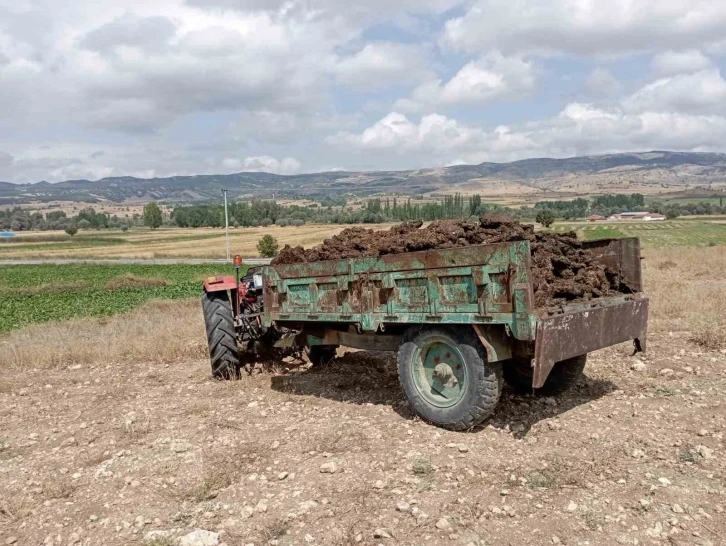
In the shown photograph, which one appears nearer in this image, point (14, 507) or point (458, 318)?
point (14, 507)

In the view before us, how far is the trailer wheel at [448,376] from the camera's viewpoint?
5.07 metres

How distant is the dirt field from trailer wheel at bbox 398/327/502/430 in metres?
0.20

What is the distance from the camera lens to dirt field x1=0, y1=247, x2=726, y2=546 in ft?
12.5

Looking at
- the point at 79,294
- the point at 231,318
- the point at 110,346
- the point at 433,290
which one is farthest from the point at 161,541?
the point at 79,294

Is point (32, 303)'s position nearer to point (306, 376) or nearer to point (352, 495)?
point (306, 376)

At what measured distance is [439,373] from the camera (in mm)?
5418

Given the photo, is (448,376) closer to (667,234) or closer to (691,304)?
(691,304)

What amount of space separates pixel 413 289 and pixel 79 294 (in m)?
23.8

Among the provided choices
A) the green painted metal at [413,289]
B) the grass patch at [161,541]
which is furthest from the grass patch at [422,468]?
the grass patch at [161,541]

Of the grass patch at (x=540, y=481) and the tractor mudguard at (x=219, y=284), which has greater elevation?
the tractor mudguard at (x=219, y=284)

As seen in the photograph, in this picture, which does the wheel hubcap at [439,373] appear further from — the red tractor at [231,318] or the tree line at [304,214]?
the tree line at [304,214]

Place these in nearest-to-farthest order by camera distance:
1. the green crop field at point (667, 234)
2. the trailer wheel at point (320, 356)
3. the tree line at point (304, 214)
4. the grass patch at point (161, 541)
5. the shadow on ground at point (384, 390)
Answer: the grass patch at point (161, 541), the shadow on ground at point (384, 390), the trailer wheel at point (320, 356), the green crop field at point (667, 234), the tree line at point (304, 214)

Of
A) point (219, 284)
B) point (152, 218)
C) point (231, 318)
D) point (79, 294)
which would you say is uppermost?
point (152, 218)

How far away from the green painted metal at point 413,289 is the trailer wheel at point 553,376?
4.58 feet
